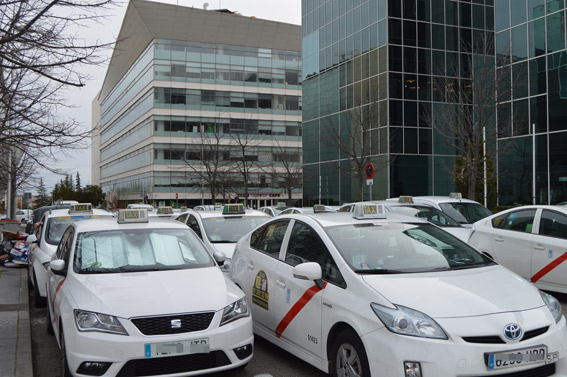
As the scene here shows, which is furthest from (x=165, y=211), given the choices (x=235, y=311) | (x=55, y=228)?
(x=235, y=311)

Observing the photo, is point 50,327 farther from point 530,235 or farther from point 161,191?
point 161,191

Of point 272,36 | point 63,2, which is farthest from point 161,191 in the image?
point 63,2

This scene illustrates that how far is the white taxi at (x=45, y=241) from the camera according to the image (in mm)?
8742

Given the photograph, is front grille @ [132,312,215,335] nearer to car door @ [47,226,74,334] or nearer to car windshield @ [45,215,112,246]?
car door @ [47,226,74,334]

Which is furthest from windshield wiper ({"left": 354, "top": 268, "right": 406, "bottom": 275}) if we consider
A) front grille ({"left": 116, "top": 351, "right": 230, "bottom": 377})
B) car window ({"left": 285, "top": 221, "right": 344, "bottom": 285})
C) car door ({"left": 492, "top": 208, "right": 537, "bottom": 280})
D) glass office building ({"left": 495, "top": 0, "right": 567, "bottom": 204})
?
glass office building ({"left": 495, "top": 0, "right": 567, "bottom": 204})

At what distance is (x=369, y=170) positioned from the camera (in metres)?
18.2

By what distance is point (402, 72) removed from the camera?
35.8 metres

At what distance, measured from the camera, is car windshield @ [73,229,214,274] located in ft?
18.7

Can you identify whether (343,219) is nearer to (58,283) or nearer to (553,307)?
(553,307)

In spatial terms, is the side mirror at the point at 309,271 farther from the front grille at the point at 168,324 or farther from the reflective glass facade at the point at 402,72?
the reflective glass facade at the point at 402,72

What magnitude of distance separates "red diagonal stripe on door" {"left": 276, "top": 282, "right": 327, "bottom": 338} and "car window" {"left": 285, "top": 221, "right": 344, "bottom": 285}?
0.17 m

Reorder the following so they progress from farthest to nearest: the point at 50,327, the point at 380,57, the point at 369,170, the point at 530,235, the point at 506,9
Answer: the point at 380,57 < the point at 506,9 < the point at 369,170 < the point at 530,235 < the point at 50,327

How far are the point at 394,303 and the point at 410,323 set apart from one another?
0.71ft

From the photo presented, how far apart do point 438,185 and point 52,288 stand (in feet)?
112
